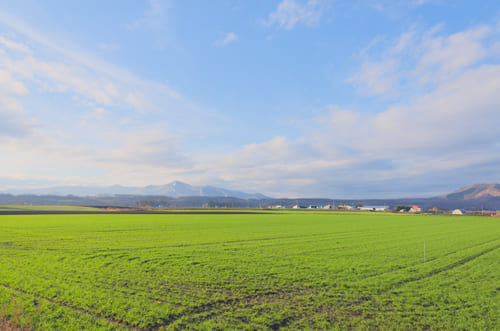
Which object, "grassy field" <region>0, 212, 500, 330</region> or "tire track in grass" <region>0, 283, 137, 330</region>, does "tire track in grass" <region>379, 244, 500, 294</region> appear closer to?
"grassy field" <region>0, 212, 500, 330</region>

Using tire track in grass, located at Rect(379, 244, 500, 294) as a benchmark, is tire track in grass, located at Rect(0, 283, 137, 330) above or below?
below

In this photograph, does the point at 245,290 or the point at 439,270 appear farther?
the point at 439,270

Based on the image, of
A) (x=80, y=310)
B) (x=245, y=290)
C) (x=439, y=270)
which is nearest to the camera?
(x=80, y=310)

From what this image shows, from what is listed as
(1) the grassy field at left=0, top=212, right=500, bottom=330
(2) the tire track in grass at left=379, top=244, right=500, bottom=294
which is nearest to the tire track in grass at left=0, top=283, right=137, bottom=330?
(1) the grassy field at left=0, top=212, right=500, bottom=330

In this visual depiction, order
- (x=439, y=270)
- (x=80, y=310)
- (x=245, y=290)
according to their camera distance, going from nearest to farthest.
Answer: (x=80, y=310) → (x=245, y=290) → (x=439, y=270)

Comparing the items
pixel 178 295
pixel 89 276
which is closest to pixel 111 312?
pixel 178 295

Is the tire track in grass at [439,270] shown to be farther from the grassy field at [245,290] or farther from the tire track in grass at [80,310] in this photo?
the tire track in grass at [80,310]

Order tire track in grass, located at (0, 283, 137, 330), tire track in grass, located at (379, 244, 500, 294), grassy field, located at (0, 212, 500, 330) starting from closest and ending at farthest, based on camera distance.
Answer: tire track in grass, located at (0, 283, 137, 330) → grassy field, located at (0, 212, 500, 330) → tire track in grass, located at (379, 244, 500, 294)

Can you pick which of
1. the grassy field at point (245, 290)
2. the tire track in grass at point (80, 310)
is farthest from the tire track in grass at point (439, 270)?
the tire track in grass at point (80, 310)

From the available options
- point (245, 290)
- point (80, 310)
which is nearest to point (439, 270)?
point (245, 290)

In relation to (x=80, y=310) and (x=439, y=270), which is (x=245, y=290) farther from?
(x=439, y=270)

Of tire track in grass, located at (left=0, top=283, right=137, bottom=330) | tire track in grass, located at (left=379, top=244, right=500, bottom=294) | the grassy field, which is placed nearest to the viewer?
tire track in grass, located at (left=0, top=283, right=137, bottom=330)

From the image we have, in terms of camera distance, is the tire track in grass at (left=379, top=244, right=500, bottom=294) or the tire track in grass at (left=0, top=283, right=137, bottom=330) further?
the tire track in grass at (left=379, top=244, right=500, bottom=294)

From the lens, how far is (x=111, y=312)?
33.2 ft
